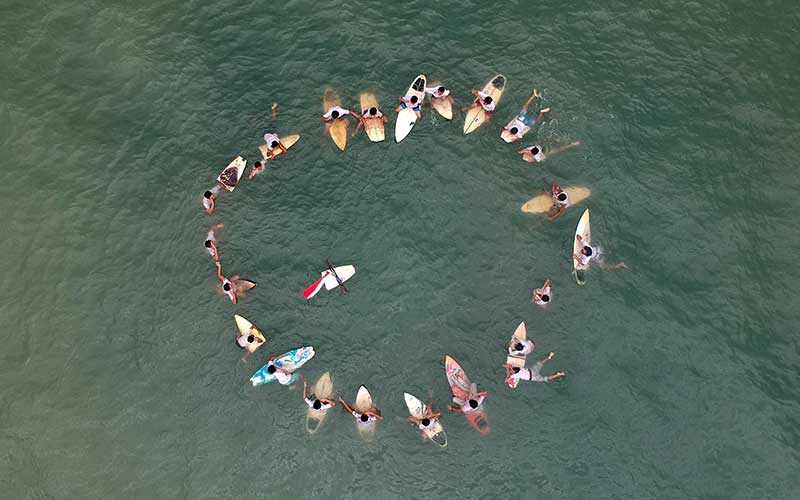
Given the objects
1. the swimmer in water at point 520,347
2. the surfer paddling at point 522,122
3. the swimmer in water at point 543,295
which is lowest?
the swimmer in water at point 520,347

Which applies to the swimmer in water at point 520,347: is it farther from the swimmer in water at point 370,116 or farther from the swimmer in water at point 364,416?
the swimmer in water at point 370,116

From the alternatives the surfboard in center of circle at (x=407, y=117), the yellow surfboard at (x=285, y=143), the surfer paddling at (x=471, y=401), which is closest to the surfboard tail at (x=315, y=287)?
the yellow surfboard at (x=285, y=143)

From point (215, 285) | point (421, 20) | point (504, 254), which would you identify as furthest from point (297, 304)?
point (421, 20)

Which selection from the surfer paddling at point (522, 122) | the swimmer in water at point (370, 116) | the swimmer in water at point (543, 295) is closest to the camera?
the swimmer in water at point (543, 295)

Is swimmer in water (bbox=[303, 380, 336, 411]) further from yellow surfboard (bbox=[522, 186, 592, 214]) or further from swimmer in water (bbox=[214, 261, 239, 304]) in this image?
yellow surfboard (bbox=[522, 186, 592, 214])

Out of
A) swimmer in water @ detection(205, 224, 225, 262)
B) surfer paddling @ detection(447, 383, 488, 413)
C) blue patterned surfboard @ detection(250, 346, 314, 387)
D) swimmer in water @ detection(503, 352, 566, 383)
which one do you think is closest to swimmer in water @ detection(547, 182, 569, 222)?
swimmer in water @ detection(503, 352, 566, 383)

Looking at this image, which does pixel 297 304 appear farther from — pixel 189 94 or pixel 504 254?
pixel 189 94
